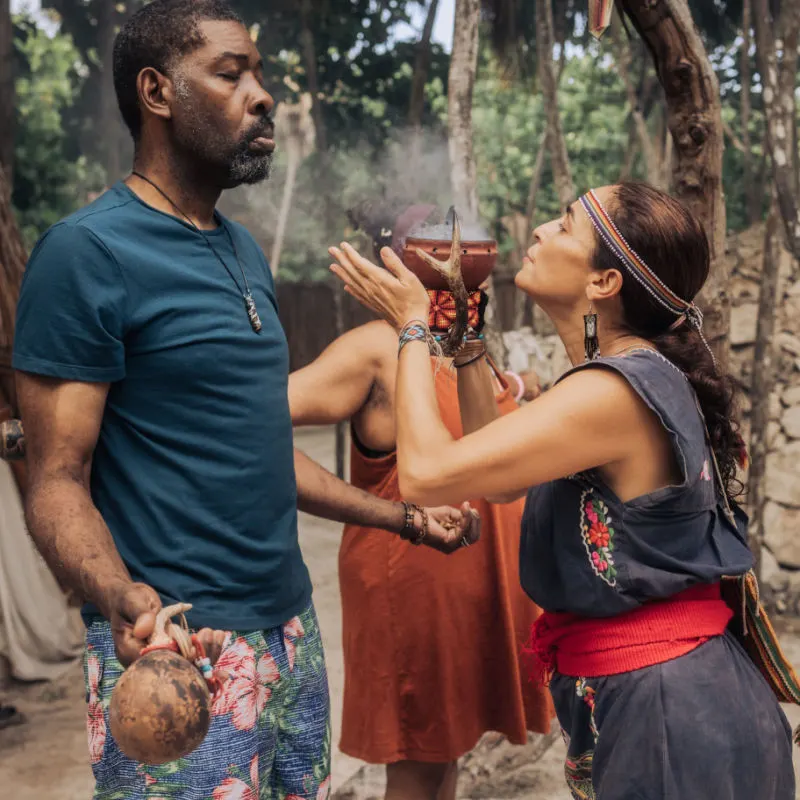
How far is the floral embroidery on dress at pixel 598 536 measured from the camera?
1.92m

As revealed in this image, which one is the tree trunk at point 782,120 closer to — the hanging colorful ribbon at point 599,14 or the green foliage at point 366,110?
the hanging colorful ribbon at point 599,14

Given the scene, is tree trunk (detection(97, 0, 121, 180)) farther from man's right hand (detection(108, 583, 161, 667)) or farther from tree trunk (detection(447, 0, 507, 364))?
man's right hand (detection(108, 583, 161, 667))

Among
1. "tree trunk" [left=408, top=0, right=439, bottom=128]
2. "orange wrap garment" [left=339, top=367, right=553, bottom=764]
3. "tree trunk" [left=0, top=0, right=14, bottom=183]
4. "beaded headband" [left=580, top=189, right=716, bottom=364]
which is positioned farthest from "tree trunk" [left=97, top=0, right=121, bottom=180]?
"beaded headband" [left=580, top=189, right=716, bottom=364]

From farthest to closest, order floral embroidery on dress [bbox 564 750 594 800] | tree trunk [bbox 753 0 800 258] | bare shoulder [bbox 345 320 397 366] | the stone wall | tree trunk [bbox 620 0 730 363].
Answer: the stone wall
tree trunk [bbox 753 0 800 258]
tree trunk [bbox 620 0 730 363]
bare shoulder [bbox 345 320 397 366]
floral embroidery on dress [bbox 564 750 594 800]

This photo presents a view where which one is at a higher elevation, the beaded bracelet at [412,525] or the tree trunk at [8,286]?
the tree trunk at [8,286]

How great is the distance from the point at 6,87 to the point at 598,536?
36.6 ft

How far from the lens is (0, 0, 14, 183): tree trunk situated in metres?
11.0

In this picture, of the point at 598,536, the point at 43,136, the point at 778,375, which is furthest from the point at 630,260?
the point at 43,136

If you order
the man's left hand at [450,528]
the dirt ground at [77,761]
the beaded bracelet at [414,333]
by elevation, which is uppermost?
the beaded bracelet at [414,333]

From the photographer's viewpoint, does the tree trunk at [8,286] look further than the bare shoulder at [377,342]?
Yes

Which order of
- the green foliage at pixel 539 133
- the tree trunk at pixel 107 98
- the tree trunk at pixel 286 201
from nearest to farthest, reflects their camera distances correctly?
1. the tree trunk at pixel 286 201
2. the tree trunk at pixel 107 98
3. the green foliage at pixel 539 133

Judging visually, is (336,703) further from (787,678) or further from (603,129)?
(603,129)

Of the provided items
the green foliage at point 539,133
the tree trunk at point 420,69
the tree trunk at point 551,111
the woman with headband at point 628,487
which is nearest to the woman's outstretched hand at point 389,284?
the woman with headband at point 628,487

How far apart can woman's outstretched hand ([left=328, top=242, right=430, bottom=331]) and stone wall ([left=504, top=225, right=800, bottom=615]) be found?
4.67m
